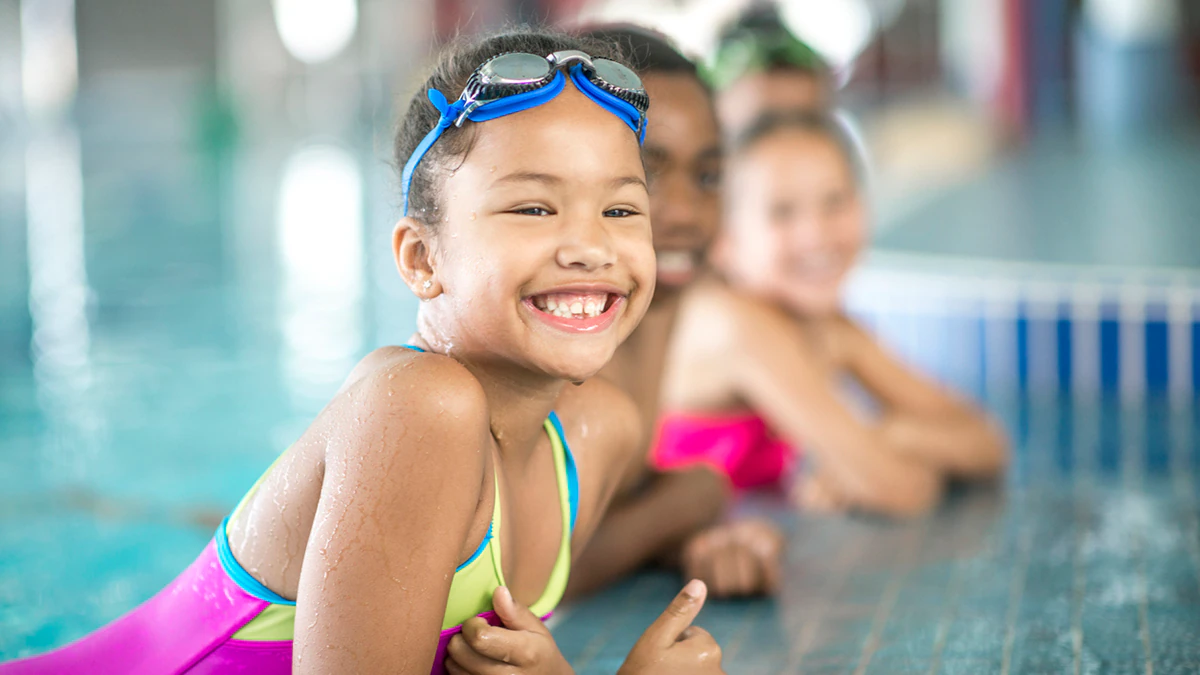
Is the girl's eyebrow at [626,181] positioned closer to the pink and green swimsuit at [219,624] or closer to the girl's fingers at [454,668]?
the pink and green swimsuit at [219,624]

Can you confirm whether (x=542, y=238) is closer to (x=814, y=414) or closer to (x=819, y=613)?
(x=819, y=613)

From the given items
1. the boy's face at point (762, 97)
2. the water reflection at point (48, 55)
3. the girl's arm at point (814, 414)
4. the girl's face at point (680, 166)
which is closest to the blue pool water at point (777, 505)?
the girl's arm at point (814, 414)

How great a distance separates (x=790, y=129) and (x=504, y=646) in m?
2.36

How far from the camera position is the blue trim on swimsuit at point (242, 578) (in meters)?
1.91

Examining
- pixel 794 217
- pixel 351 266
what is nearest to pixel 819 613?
pixel 794 217

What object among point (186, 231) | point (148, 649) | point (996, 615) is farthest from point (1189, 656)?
point (186, 231)

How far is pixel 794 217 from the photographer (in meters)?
3.83

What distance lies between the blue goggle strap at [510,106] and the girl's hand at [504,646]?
0.67m

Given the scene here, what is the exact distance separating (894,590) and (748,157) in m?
1.43

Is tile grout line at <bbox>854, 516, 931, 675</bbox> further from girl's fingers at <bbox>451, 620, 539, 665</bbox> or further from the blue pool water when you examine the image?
girl's fingers at <bbox>451, 620, 539, 665</bbox>

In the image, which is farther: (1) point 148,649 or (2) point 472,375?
(1) point 148,649

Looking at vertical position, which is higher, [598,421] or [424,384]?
[424,384]

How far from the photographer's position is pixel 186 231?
38.8ft

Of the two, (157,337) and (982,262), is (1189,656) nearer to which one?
(982,262)
